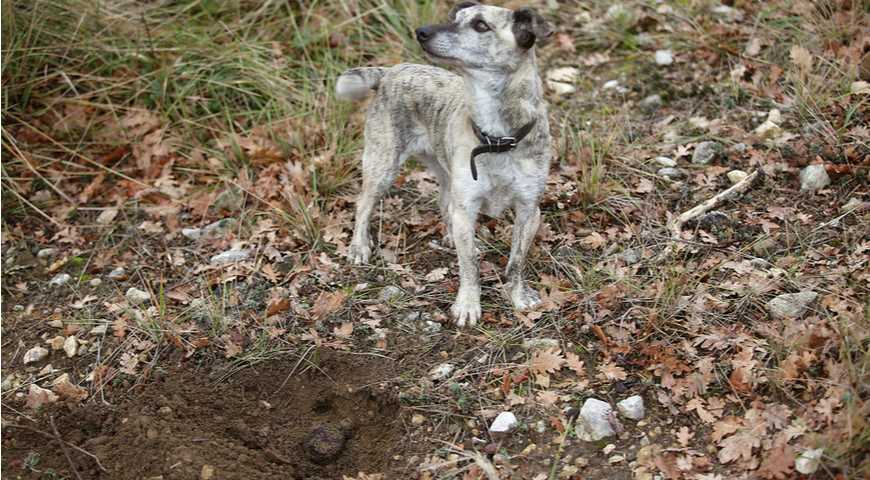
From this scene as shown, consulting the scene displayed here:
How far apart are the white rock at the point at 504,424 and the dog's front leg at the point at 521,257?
34.3 inches

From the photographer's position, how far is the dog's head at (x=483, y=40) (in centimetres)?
454

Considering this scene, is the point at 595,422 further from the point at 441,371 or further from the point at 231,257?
the point at 231,257

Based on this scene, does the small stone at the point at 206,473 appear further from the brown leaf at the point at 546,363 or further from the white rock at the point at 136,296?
the white rock at the point at 136,296

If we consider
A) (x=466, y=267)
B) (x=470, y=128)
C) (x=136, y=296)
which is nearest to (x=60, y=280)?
(x=136, y=296)

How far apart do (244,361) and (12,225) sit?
8.78 feet

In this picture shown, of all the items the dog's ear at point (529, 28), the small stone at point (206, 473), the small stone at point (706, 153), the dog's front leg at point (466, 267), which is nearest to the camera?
the small stone at point (206, 473)

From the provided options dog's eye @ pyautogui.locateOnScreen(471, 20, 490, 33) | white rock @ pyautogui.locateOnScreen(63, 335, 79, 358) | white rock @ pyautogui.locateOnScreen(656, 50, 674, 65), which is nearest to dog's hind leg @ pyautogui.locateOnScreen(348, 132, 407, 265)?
dog's eye @ pyautogui.locateOnScreen(471, 20, 490, 33)

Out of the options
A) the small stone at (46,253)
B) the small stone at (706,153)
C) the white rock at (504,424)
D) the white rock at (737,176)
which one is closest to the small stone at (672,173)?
the small stone at (706,153)

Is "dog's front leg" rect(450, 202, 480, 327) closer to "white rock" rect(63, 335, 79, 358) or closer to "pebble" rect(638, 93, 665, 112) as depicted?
"white rock" rect(63, 335, 79, 358)

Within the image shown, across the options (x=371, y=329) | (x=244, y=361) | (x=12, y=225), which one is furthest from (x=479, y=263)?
(x=12, y=225)

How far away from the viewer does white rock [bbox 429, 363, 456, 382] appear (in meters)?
4.65

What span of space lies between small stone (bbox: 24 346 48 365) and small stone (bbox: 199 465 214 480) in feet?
5.27

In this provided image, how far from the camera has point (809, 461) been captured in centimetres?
361

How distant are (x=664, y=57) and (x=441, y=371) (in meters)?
3.65
